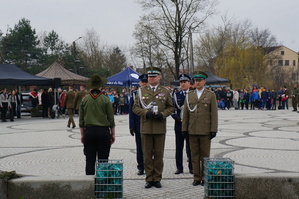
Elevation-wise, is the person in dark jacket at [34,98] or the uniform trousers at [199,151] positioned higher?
the person in dark jacket at [34,98]

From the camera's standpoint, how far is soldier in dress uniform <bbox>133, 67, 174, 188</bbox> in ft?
24.7

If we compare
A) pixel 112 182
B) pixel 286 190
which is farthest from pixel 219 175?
pixel 112 182

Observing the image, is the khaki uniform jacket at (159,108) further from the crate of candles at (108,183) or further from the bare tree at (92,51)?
the bare tree at (92,51)

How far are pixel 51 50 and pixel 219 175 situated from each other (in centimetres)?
7167

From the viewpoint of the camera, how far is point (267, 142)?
1399 cm

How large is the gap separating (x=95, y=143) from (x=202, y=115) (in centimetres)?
181

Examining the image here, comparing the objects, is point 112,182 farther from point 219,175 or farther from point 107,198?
point 219,175

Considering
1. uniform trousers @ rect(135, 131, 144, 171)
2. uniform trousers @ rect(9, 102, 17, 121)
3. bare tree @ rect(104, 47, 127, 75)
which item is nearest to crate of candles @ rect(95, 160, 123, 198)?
uniform trousers @ rect(135, 131, 144, 171)

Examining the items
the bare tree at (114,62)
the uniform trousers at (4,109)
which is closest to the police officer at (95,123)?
the uniform trousers at (4,109)

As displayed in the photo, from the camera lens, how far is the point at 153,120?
7.60 m

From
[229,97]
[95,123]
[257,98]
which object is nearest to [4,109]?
[229,97]

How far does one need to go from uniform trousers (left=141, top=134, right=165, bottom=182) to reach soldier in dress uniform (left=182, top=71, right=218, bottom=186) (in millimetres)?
521

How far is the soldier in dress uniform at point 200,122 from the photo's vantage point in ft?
24.9

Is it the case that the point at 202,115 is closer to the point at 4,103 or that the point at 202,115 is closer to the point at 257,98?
the point at 4,103
